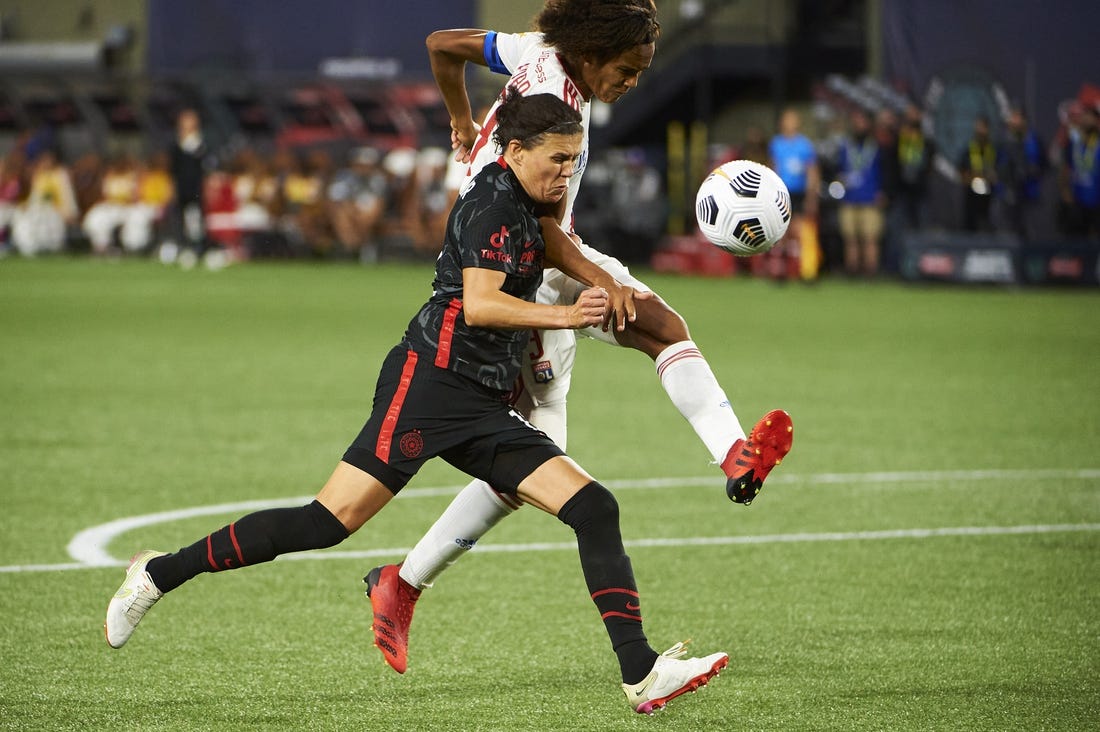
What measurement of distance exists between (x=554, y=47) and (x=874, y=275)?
2089cm

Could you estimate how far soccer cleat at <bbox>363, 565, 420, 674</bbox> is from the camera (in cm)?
526

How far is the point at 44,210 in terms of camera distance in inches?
1320

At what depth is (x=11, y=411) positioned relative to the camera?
37.1 feet

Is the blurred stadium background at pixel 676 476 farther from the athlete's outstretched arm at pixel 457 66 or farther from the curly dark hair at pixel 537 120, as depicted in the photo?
the athlete's outstretched arm at pixel 457 66

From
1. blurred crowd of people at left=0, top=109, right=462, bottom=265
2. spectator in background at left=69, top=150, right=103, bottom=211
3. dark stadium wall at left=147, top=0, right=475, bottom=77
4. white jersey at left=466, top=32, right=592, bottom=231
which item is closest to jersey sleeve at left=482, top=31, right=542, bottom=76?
white jersey at left=466, top=32, right=592, bottom=231

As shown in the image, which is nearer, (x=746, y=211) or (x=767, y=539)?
(x=746, y=211)

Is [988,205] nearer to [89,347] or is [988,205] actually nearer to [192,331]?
[192,331]

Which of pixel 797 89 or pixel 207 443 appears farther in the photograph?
pixel 797 89

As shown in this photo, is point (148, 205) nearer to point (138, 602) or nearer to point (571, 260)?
point (138, 602)

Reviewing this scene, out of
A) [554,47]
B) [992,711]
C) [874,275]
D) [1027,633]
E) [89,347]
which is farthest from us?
[874,275]

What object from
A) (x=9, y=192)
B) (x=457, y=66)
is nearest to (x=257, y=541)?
(x=457, y=66)

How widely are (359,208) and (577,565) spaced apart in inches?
1004

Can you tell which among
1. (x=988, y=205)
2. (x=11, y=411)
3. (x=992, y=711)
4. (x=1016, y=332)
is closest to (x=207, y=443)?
(x=11, y=411)

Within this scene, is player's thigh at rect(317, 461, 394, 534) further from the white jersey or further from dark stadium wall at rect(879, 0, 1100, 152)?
dark stadium wall at rect(879, 0, 1100, 152)
